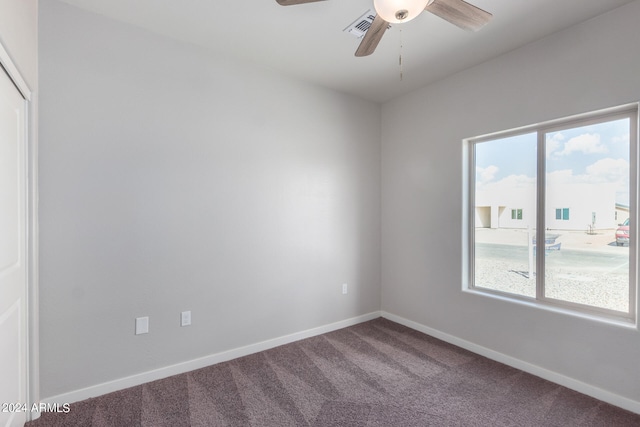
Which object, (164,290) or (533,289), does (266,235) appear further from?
(533,289)

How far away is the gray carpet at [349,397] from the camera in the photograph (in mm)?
1886

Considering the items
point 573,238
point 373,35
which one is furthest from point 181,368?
point 573,238

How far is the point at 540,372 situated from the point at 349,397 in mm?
1568

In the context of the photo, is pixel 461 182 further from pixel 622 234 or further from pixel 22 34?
pixel 22 34

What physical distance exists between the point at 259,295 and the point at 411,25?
2.60m

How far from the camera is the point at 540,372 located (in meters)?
2.37

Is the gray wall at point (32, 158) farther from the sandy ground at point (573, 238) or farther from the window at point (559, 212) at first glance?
the sandy ground at point (573, 238)

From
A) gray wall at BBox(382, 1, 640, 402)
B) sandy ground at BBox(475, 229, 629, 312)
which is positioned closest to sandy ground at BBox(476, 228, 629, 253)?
sandy ground at BBox(475, 229, 629, 312)

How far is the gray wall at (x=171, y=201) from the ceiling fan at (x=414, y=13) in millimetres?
1298

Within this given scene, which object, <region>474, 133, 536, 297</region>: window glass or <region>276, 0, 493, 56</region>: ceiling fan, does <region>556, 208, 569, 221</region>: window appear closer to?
<region>474, 133, 536, 297</region>: window glass

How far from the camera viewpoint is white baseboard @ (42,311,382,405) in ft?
6.69

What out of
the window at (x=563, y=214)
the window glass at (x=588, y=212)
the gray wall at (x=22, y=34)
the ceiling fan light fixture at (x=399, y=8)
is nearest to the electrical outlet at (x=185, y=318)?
the gray wall at (x=22, y=34)

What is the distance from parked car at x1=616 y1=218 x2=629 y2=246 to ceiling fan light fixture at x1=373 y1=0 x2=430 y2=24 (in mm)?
2108

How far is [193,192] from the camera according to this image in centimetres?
248
